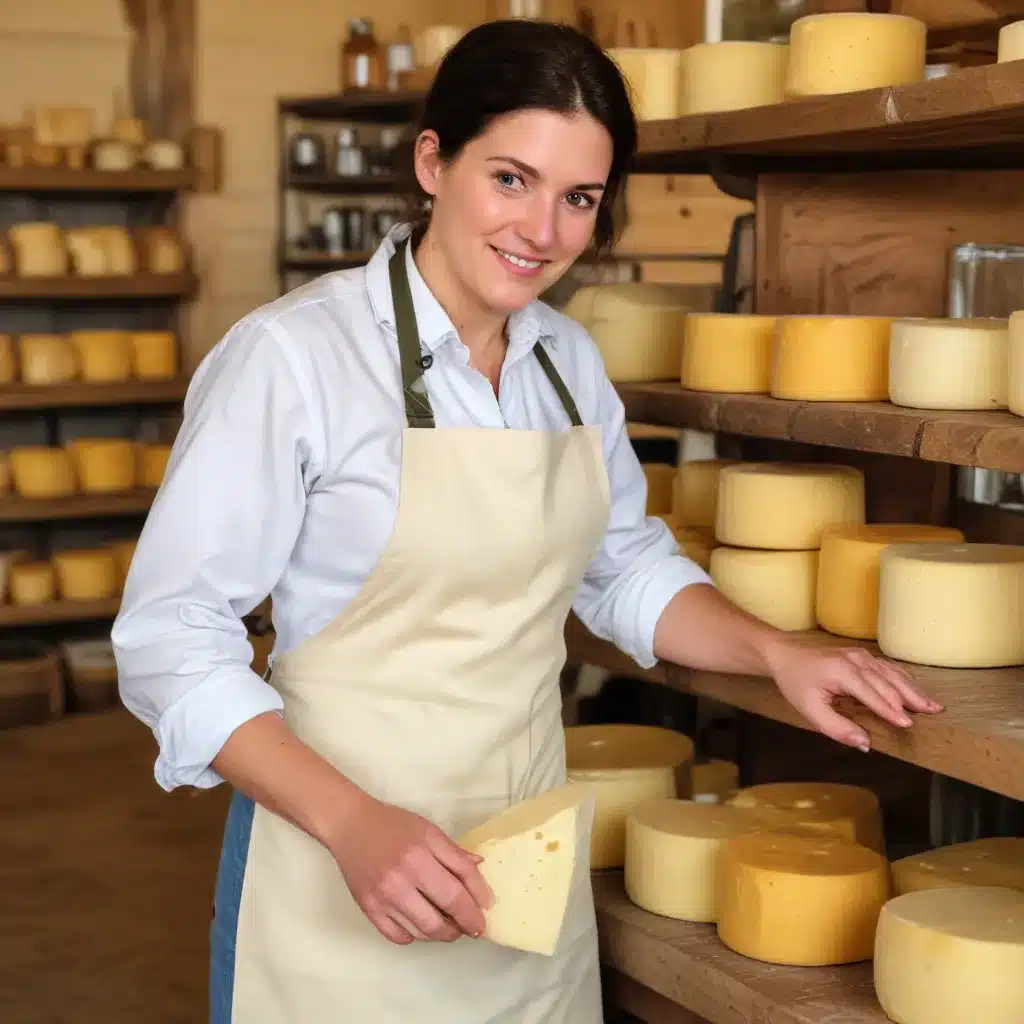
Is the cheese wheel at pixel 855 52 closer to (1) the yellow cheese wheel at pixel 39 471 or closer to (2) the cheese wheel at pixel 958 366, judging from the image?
(2) the cheese wheel at pixel 958 366

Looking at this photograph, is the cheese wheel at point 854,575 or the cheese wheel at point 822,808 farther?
the cheese wheel at point 822,808

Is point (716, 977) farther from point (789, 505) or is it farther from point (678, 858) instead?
point (789, 505)

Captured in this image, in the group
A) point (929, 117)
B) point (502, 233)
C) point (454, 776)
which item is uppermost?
point (929, 117)

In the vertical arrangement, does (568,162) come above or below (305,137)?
below

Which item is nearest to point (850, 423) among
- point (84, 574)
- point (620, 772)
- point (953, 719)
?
point (953, 719)

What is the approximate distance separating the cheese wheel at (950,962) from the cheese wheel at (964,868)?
0.14 meters

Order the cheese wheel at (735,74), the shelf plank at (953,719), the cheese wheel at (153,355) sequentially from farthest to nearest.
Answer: the cheese wheel at (153,355)
the cheese wheel at (735,74)
the shelf plank at (953,719)

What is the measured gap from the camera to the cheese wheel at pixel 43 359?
5.53 meters

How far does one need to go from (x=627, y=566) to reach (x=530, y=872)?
1.85 feet

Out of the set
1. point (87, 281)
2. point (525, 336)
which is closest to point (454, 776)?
point (525, 336)

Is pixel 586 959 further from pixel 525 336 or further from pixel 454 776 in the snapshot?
pixel 525 336

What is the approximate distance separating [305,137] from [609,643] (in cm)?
500

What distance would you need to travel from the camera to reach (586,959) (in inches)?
74.1

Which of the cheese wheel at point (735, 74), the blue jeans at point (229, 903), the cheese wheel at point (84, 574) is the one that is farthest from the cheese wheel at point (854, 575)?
the cheese wheel at point (84, 574)
